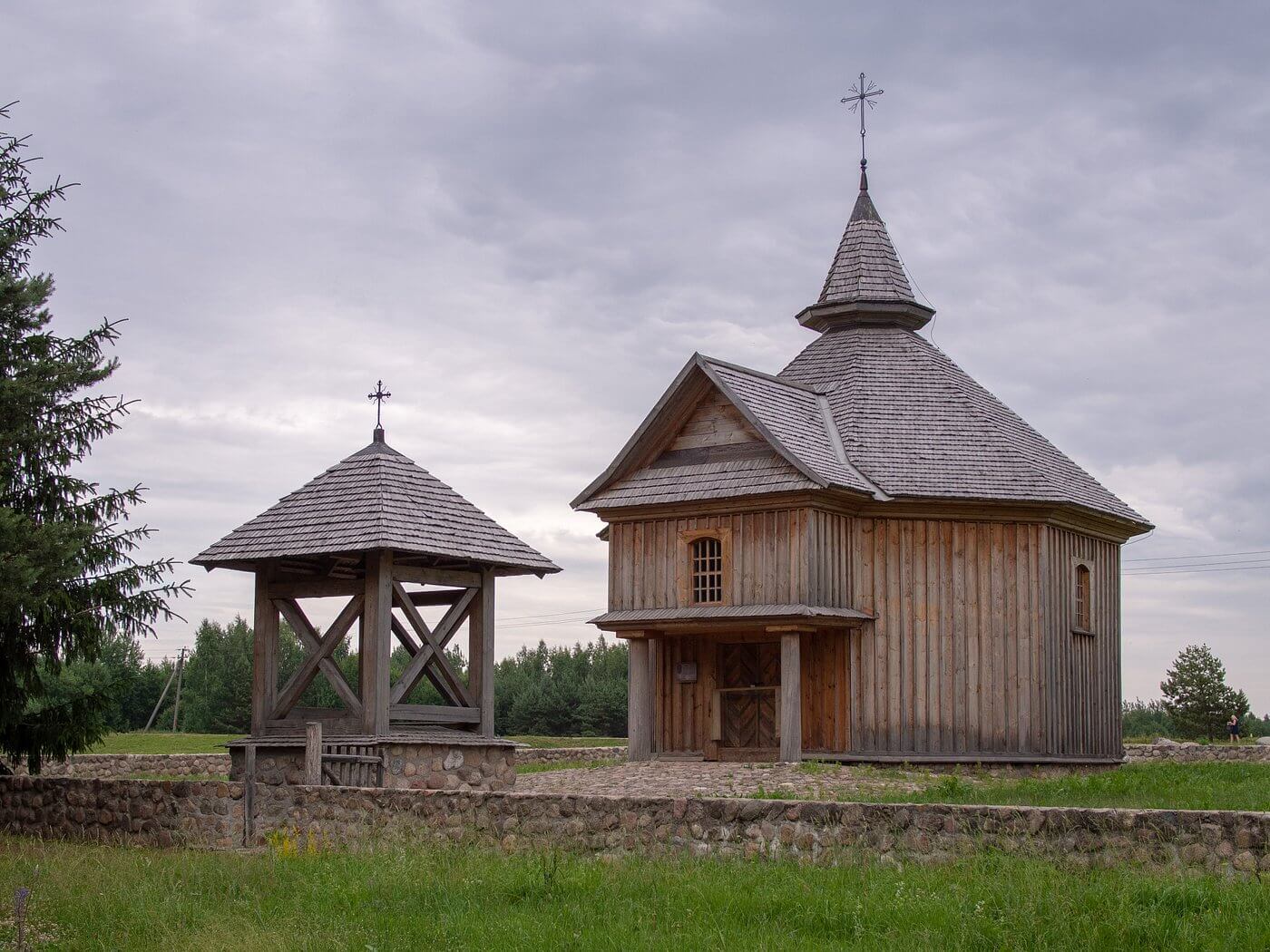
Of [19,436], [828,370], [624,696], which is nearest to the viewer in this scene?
[19,436]

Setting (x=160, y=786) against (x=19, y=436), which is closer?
(x=19, y=436)

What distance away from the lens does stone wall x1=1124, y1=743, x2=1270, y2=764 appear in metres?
36.0

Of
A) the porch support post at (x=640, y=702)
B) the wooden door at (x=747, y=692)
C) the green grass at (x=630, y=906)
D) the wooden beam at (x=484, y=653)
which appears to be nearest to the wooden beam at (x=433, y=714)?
the wooden beam at (x=484, y=653)

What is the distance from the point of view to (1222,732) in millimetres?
53375

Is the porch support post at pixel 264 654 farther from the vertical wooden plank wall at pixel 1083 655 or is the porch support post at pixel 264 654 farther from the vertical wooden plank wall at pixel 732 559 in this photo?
the vertical wooden plank wall at pixel 1083 655

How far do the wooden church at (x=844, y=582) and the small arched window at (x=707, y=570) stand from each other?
0.16ft

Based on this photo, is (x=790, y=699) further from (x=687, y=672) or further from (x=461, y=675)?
(x=461, y=675)

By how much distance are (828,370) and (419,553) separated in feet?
42.7

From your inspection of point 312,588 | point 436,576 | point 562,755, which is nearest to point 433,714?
point 436,576

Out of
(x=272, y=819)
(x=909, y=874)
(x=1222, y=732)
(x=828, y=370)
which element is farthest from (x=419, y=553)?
(x=1222, y=732)

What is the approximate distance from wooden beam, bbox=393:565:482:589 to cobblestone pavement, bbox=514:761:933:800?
2.97m

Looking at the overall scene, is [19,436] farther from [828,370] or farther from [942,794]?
[828,370]

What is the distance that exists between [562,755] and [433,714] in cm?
1467

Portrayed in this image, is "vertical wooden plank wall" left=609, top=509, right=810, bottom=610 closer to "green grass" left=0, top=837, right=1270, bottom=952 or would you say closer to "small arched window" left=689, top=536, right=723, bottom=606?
"small arched window" left=689, top=536, right=723, bottom=606
